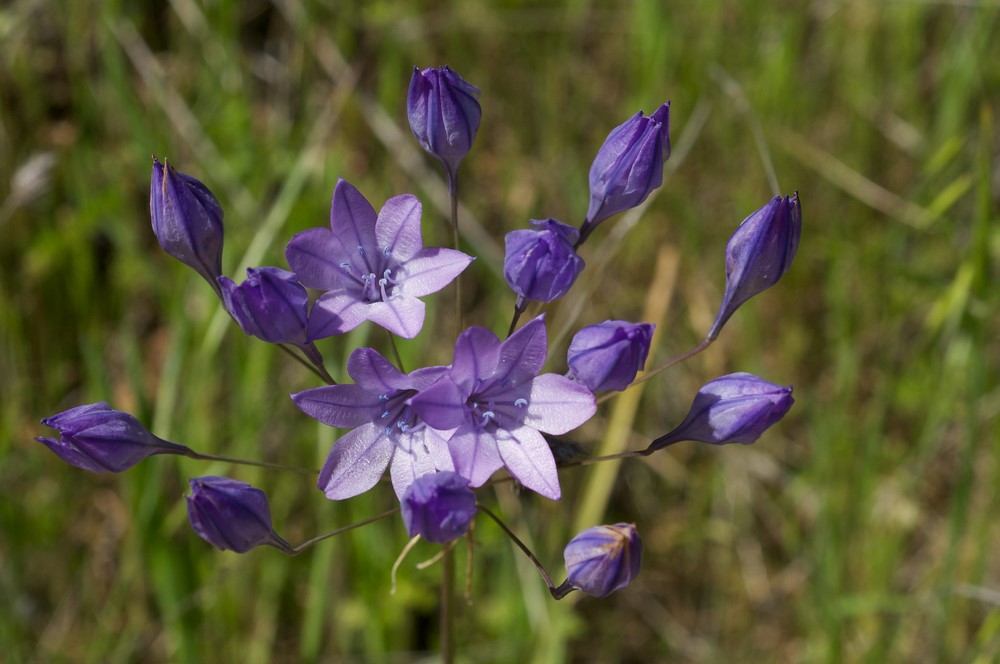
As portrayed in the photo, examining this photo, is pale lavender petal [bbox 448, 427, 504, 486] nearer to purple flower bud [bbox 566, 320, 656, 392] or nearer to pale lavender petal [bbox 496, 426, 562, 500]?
Answer: pale lavender petal [bbox 496, 426, 562, 500]

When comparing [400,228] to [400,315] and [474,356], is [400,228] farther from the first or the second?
[474,356]

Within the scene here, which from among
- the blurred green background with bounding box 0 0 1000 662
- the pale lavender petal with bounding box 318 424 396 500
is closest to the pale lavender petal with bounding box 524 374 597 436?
the pale lavender petal with bounding box 318 424 396 500

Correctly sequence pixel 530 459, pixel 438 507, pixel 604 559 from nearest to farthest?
1. pixel 438 507
2. pixel 604 559
3. pixel 530 459

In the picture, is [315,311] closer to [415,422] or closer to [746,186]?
[415,422]

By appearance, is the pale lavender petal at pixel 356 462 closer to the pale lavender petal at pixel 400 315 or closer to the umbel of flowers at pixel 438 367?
the umbel of flowers at pixel 438 367

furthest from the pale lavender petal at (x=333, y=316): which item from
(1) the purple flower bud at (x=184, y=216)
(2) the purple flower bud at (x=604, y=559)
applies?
(2) the purple flower bud at (x=604, y=559)

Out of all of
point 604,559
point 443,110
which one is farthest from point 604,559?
point 443,110
